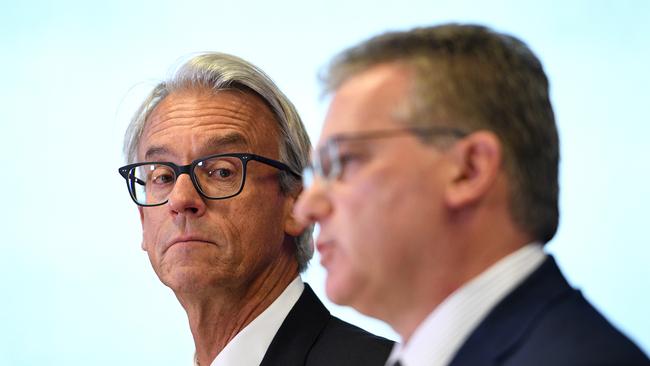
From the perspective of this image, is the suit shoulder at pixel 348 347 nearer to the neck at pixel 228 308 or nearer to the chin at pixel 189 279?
Answer: the neck at pixel 228 308

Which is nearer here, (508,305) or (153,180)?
(508,305)

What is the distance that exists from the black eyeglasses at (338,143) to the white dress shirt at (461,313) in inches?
9.1

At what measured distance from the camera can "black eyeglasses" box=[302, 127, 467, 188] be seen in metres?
1.61

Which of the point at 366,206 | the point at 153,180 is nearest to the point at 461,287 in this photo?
the point at 366,206

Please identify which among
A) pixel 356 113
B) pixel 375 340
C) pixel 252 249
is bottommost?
pixel 375 340

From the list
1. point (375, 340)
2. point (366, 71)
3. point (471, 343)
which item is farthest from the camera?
point (375, 340)

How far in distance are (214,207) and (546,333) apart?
3.83 feet

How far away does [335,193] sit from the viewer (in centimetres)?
167

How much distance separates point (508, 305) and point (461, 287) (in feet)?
0.26

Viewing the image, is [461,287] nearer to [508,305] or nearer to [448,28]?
[508,305]

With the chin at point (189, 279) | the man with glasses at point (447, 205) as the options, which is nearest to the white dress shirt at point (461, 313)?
the man with glasses at point (447, 205)

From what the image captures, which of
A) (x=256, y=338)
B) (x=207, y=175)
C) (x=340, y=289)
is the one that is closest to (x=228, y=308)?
(x=256, y=338)

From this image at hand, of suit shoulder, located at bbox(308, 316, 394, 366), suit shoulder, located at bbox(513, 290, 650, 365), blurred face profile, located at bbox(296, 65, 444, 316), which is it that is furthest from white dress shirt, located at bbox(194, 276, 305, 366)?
suit shoulder, located at bbox(513, 290, 650, 365)

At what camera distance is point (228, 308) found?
8.43 feet
